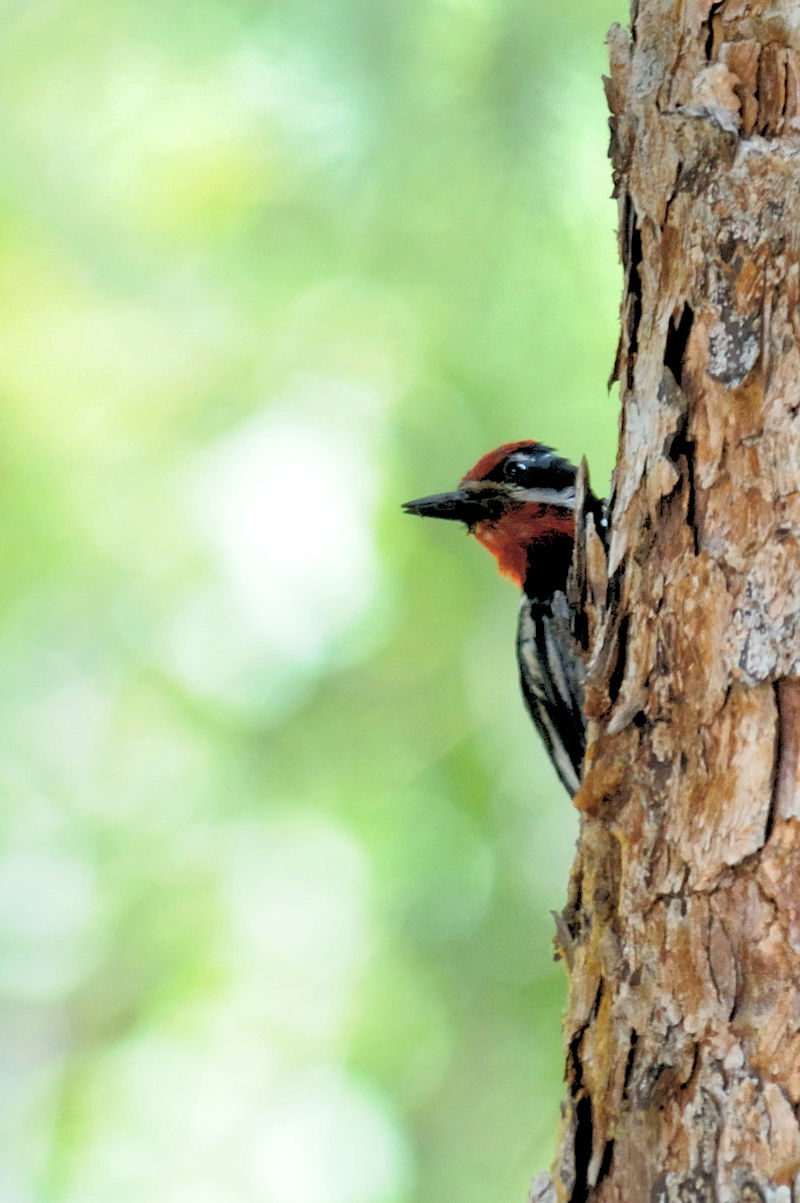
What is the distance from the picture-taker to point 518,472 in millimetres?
3297

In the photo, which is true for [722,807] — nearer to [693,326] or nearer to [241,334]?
[693,326]

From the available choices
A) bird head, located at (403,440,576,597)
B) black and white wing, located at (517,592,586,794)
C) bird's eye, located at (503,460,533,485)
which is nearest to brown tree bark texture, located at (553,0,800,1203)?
black and white wing, located at (517,592,586,794)

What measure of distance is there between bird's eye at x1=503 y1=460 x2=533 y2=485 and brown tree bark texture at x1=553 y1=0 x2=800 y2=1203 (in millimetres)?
1307

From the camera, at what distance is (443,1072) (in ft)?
15.1

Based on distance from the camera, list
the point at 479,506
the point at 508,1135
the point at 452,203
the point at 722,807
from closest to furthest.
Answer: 1. the point at 722,807
2. the point at 479,506
3. the point at 508,1135
4. the point at 452,203

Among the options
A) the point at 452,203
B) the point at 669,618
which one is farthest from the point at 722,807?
the point at 452,203

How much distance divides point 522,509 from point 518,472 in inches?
4.8

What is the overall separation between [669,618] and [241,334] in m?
3.60

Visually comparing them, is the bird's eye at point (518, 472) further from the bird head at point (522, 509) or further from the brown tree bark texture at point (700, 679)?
the brown tree bark texture at point (700, 679)

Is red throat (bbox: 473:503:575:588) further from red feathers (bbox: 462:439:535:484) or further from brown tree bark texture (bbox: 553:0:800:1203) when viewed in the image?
brown tree bark texture (bbox: 553:0:800:1203)

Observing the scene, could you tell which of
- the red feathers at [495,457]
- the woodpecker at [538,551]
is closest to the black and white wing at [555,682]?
the woodpecker at [538,551]

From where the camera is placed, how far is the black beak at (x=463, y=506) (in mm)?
3281

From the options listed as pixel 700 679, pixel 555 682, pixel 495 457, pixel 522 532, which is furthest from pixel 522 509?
pixel 700 679

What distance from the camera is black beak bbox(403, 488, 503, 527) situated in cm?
328
